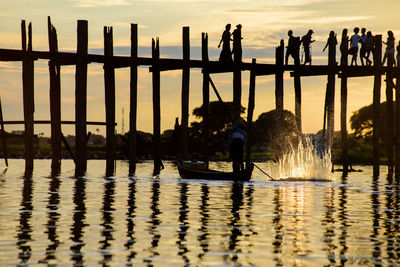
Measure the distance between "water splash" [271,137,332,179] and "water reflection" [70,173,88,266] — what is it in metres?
11.3

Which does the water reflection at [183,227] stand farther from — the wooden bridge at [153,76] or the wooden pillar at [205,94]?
the wooden bridge at [153,76]

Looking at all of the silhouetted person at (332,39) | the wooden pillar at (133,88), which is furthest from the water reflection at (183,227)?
the silhouetted person at (332,39)

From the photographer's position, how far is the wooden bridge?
91.5 feet

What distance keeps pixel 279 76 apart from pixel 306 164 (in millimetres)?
3825

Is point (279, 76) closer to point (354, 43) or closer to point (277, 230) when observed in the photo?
point (354, 43)

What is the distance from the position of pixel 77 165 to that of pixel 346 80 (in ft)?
35.3

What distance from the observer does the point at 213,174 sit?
27.0 meters

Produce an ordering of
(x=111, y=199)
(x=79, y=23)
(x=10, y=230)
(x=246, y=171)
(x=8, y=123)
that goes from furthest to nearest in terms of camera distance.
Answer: (x=8, y=123) → (x=79, y=23) → (x=246, y=171) → (x=111, y=199) → (x=10, y=230)

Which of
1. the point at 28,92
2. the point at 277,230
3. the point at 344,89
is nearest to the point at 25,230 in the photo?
the point at 277,230

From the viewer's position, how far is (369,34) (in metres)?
31.2

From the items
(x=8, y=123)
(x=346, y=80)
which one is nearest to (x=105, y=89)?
(x=8, y=123)

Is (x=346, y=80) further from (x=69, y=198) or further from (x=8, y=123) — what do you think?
(x=69, y=198)

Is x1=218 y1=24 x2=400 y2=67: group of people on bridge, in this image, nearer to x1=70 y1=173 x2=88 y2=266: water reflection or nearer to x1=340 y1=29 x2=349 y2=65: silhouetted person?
x1=340 y1=29 x2=349 y2=65: silhouetted person

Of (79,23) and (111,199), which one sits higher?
(79,23)
